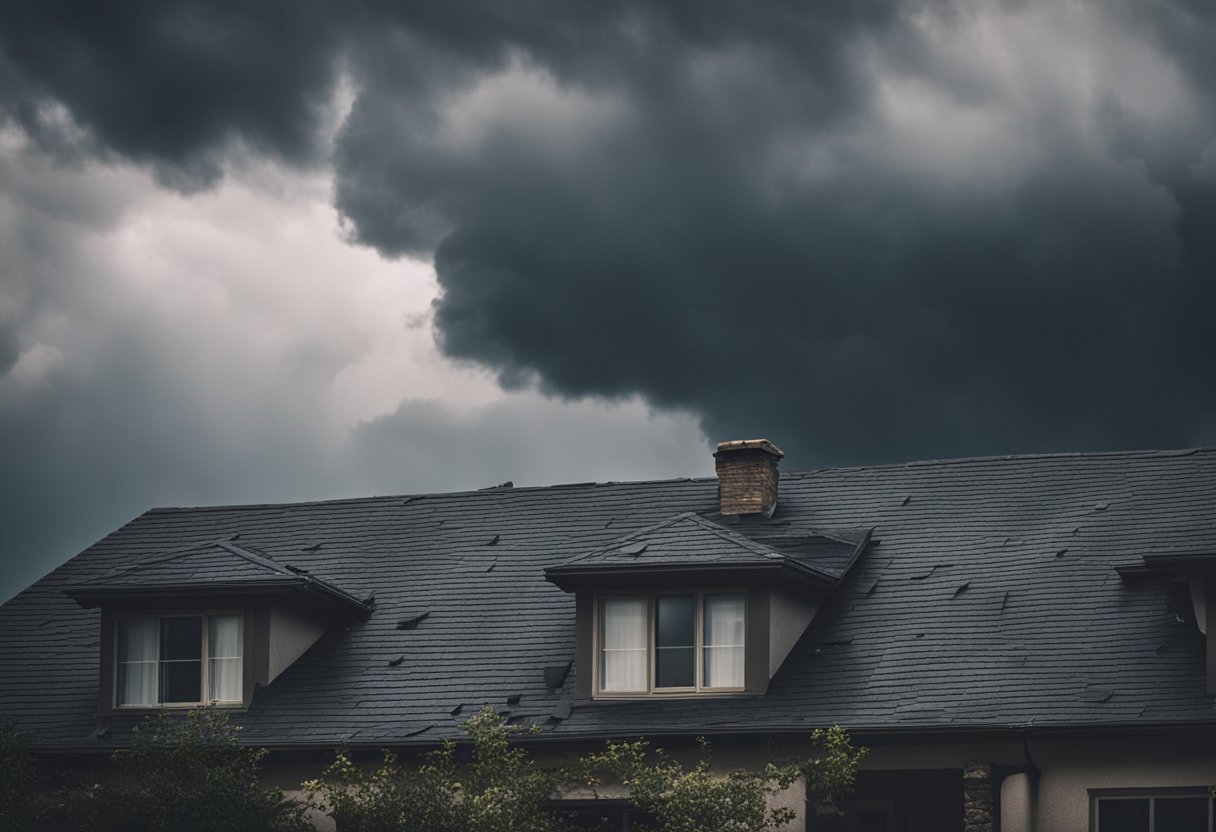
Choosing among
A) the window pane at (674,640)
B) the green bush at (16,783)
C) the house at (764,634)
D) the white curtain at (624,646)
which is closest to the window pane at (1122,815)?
the house at (764,634)

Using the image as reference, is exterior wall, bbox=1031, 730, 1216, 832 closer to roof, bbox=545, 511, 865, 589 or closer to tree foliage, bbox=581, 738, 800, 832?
tree foliage, bbox=581, 738, 800, 832

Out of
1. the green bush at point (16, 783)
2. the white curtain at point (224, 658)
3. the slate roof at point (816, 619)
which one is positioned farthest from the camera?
the white curtain at point (224, 658)

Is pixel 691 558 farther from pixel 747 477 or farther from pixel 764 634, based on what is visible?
pixel 747 477

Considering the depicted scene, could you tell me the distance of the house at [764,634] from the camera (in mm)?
22047

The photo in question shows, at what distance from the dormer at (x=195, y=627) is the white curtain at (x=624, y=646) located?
4626 mm

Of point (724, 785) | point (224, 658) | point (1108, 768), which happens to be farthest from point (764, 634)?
point (224, 658)

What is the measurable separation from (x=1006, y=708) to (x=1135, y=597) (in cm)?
289

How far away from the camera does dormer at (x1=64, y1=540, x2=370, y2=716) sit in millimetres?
26219

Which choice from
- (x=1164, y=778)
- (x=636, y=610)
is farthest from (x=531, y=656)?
(x=1164, y=778)

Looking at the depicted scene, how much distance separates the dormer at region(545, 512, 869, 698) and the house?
39 millimetres

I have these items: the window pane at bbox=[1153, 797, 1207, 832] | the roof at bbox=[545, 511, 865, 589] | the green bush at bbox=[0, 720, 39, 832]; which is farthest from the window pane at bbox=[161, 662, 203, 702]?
the window pane at bbox=[1153, 797, 1207, 832]

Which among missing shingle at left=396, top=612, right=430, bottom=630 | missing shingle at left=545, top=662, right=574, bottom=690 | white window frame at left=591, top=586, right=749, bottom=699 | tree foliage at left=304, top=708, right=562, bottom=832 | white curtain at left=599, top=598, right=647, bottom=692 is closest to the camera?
tree foliage at left=304, top=708, right=562, bottom=832

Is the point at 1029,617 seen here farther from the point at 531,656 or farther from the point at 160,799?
the point at 160,799

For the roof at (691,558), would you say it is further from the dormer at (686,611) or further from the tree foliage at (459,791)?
the tree foliage at (459,791)
